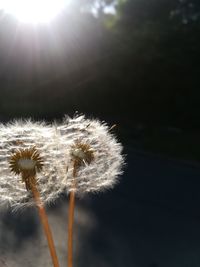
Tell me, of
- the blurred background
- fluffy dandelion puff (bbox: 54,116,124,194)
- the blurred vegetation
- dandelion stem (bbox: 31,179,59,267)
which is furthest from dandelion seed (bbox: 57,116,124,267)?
the blurred vegetation

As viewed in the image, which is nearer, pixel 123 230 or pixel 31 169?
pixel 31 169

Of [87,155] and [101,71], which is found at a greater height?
[101,71]

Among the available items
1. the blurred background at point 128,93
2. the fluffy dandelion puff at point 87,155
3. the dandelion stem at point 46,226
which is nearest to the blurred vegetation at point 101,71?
the blurred background at point 128,93

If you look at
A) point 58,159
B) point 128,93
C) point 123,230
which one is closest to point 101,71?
point 128,93

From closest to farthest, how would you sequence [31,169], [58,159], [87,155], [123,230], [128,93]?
[31,169], [87,155], [58,159], [123,230], [128,93]

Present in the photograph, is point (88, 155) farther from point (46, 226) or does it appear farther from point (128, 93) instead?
point (128, 93)

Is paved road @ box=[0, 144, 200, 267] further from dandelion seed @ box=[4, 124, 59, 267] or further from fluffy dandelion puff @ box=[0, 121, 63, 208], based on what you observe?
dandelion seed @ box=[4, 124, 59, 267]
